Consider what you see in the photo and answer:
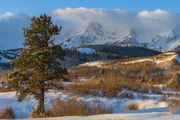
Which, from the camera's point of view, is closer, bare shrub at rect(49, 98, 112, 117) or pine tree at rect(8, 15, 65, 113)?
bare shrub at rect(49, 98, 112, 117)

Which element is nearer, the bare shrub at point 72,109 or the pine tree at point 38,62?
the bare shrub at point 72,109

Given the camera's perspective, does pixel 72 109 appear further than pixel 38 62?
No

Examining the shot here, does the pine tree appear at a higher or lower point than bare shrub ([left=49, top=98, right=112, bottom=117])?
higher

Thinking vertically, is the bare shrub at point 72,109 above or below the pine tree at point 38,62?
below

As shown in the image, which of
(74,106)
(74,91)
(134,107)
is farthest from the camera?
(74,91)

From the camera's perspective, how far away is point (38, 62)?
15.1 meters

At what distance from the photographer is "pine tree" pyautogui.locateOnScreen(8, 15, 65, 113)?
15.0 meters

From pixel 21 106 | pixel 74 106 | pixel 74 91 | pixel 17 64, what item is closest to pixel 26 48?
pixel 17 64

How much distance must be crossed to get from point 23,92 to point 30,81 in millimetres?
411

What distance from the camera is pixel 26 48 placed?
51.3 ft

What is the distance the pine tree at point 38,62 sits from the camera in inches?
592

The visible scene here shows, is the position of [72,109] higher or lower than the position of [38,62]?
lower

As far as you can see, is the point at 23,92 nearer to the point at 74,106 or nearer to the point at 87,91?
the point at 74,106

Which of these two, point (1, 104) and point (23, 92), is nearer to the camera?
point (23, 92)
